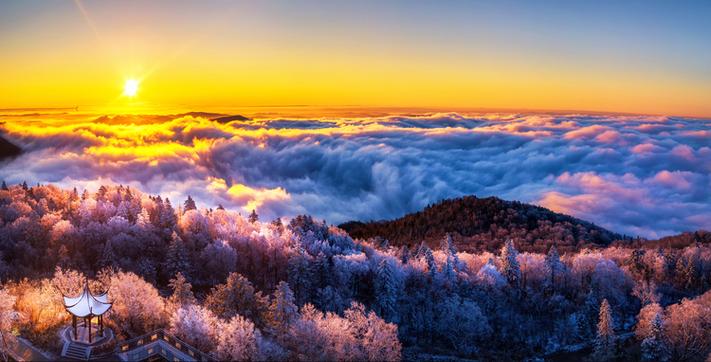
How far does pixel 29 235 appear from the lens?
105 m

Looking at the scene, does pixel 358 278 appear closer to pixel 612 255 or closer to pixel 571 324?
pixel 571 324

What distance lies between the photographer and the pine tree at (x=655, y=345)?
8375cm

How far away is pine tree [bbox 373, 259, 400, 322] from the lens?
101 m

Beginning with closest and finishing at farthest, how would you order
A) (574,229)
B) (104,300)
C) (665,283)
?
(104,300) < (665,283) < (574,229)

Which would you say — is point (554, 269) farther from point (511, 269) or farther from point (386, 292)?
point (386, 292)

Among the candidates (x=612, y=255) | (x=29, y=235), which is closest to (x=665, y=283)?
(x=612, y=255)

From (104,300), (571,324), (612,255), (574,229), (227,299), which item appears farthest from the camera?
(574,229)

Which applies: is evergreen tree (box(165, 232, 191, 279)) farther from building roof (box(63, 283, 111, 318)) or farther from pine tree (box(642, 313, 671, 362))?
pine tree (box(642, 313, 671, 362))

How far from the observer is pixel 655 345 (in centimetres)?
8400

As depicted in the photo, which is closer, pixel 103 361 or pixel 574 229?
pixel 103 361

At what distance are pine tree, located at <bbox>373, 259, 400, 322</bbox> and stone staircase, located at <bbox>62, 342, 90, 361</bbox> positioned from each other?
6055 centimetres

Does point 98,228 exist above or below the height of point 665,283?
above

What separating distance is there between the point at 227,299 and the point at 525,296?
6687 centimetres

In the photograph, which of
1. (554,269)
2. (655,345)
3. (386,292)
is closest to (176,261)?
(386,292)
